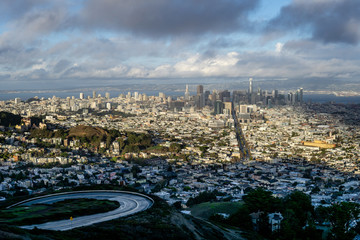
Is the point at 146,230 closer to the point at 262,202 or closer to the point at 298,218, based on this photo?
the point at 262,202

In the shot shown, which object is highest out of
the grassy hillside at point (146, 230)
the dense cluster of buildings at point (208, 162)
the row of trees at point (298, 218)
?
the grassy hillside at point (146, 230)

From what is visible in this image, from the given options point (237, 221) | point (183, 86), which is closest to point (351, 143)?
point (237, 221)

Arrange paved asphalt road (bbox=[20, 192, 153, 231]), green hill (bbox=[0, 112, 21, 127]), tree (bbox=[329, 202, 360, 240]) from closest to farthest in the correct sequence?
paved asphalt road (bbox=[20, 192, 153, 231])
tree (bbox=[329, 202, 360, 240])
green hill (bbox=[0, 112, 21, 127])

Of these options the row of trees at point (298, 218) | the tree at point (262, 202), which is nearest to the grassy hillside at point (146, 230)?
the row of trees at point (298, 218)

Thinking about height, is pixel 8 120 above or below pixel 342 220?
above

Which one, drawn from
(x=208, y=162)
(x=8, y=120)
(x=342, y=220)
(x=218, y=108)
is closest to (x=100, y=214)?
(x=342, y=220)

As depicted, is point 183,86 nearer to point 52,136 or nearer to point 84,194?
point 52,136

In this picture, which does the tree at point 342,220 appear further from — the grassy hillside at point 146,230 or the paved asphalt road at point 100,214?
the paved asphalt road at point 100,214

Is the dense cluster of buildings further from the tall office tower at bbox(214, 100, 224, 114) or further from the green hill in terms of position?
the tall office tower at bbox(214, 100, 224, 114)

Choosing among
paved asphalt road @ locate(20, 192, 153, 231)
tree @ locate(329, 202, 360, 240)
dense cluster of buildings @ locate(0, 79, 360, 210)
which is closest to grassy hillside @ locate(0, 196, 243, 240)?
paved asphalt road @ locate(20, 192, 153, 231)
